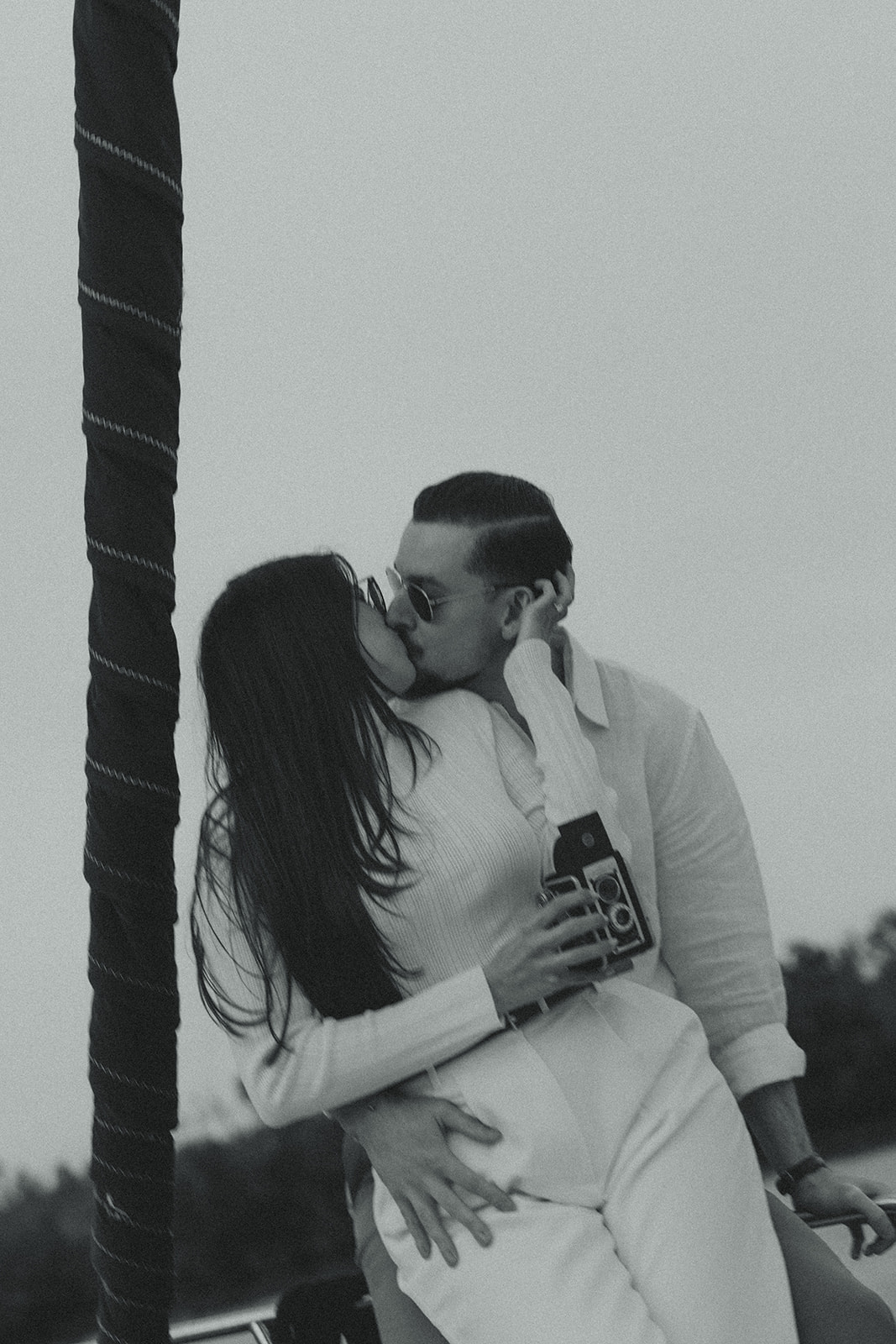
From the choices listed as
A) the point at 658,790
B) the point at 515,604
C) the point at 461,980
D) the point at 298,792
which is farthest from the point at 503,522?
the point at 461,980

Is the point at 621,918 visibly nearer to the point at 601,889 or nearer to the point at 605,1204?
the point at 601,889

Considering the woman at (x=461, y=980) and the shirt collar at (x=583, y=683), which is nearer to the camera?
the woman at (x=461, y=980)

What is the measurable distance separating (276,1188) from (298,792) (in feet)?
6.39

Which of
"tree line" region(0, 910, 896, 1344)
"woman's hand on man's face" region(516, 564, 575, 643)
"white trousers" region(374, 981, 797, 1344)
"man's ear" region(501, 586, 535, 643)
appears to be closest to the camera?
"white trousers" region(374, 981, 797, 1344)

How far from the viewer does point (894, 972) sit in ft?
10.9

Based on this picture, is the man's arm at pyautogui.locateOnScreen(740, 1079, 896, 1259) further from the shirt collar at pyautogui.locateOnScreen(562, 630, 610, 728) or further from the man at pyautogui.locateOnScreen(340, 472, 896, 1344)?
the shirt collar at pyautogui.locateOnScreen(562, 630, 610, 728)

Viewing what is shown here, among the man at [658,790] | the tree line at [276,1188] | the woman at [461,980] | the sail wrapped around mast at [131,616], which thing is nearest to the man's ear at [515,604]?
the man at [658,790]

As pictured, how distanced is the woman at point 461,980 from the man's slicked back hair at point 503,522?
20 cm

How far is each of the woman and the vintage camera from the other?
0.5 inches

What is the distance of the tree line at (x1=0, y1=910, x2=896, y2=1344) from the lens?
319cm

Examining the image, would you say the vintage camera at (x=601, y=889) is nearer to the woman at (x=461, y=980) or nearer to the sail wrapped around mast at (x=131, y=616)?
the woman at (x=461, y=980)

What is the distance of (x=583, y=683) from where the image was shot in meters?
1.73

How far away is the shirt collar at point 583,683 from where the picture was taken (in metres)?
1.72

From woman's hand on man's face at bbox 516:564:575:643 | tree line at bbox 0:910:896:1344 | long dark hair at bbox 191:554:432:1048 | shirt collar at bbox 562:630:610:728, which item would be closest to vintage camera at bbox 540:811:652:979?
long dark hair at bbox 191:554:432:1048
